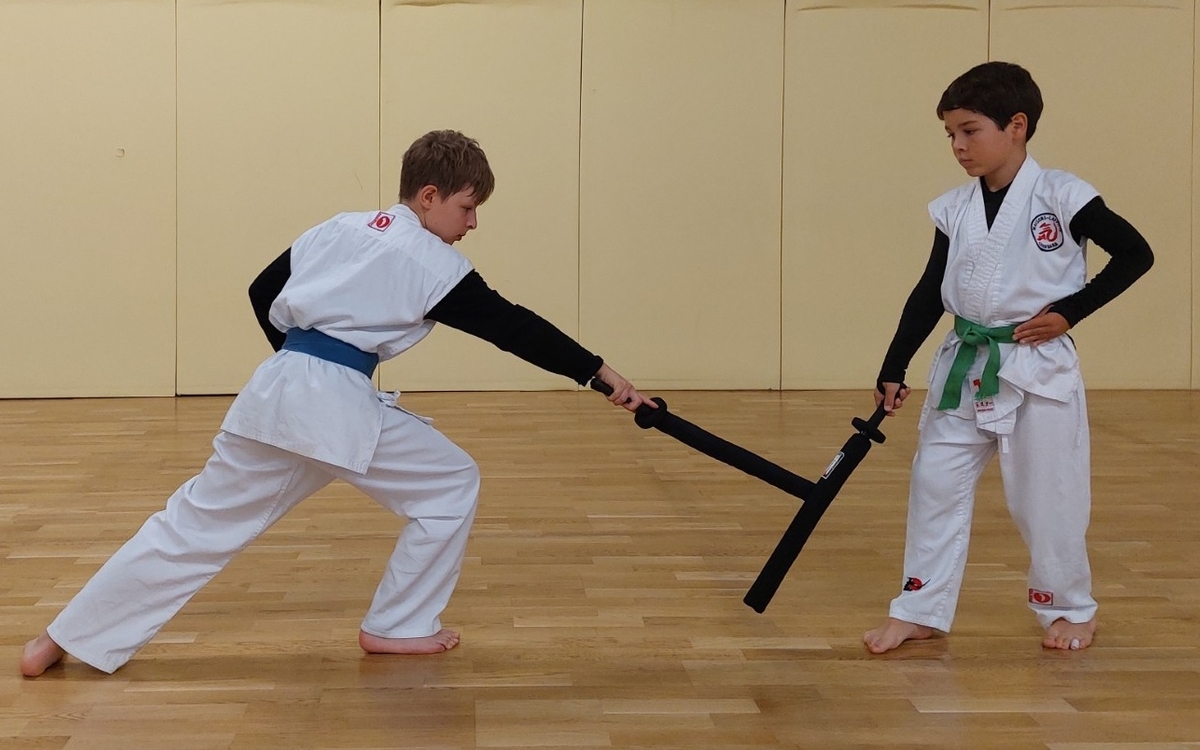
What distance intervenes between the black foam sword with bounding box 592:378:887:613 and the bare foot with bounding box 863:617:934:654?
0.71 ft

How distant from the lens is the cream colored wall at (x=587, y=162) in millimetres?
6121

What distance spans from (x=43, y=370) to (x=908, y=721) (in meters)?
5.28

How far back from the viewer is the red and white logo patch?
2.16 m

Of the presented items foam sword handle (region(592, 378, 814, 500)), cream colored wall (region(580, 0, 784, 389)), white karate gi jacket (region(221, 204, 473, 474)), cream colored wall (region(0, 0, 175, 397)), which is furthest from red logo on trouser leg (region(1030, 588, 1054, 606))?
cream colored wall (region(0, 0, 175, 397))

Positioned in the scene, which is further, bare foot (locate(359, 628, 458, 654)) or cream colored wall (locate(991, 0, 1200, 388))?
cream colored wall (locate(991, 0, 1200, 388))

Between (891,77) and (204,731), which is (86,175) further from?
(204,731)

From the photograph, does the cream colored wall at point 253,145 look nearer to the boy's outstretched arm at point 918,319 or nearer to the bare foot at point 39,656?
the bare foot at point 39,656

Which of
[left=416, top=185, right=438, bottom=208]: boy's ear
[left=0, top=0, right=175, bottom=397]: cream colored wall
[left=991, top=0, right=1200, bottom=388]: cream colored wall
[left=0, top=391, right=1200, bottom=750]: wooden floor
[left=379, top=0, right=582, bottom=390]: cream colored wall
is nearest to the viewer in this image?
[left=0, top=391, right=1200, bottom=750]: wooden floor

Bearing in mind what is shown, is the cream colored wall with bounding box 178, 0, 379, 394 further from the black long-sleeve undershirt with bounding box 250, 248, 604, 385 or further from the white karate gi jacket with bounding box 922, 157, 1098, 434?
the white karate gi jacket with bounding box 922, 157, 1098, 434

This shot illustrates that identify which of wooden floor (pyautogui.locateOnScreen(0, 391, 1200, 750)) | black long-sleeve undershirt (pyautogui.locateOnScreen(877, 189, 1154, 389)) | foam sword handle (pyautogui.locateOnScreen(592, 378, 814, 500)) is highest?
black long-sleeve undershirt (pyautogui.locateOnScreen(877, 189, 1154, 389))

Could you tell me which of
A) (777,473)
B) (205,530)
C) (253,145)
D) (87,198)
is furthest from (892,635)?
(87,198)

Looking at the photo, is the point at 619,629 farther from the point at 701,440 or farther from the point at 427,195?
the point at 427,195

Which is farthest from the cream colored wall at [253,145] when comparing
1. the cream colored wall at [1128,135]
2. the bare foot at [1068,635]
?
the bare foot at [1068,635]

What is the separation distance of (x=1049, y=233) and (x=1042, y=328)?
0.17 m
